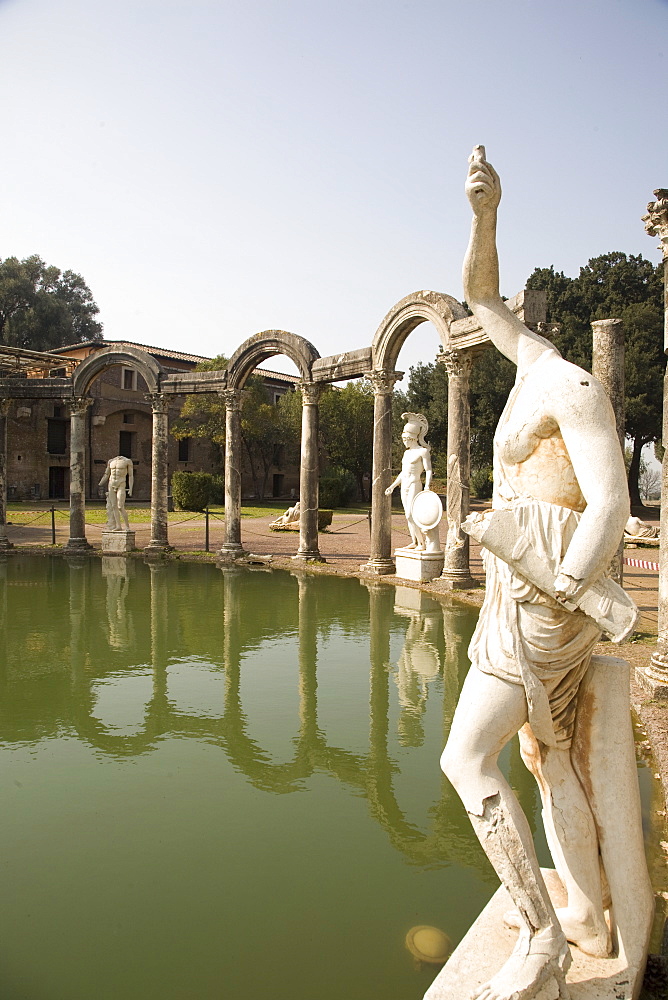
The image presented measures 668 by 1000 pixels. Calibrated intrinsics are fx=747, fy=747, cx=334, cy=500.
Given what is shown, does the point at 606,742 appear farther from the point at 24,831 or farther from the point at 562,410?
the point at 24,831

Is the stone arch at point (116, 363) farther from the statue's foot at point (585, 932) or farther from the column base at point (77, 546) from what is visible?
the statue's foot at point (585, 932)

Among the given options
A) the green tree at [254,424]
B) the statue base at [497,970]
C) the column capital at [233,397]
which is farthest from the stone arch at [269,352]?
the green tree at [254,424]

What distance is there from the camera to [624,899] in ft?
7.60

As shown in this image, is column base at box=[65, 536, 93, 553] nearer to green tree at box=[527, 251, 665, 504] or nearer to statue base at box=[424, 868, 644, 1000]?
statue base at box=[424, 868, 644, 1000]

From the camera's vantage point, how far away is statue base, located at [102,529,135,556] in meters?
17.1

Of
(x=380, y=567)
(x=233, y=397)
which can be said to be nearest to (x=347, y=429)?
(x=233, y=397)

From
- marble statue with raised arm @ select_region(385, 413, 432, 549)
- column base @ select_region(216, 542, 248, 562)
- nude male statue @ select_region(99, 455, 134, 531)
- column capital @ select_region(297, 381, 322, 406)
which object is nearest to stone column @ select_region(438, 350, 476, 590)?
marble statue with raised arm @ select_region(385, 413, 432, 549)

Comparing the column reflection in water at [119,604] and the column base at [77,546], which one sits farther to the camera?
the column base at [77,546]

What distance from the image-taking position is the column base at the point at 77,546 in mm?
17047

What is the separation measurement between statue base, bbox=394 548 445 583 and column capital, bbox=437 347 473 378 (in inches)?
117

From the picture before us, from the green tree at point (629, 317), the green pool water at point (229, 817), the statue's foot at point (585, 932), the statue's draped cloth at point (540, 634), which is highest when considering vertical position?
the green tree at point (629, 317)

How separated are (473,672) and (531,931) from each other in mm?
750

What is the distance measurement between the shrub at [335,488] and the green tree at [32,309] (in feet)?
67.5

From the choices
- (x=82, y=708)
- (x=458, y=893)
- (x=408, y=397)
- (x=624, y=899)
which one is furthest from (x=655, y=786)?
(x=408, y=397)
